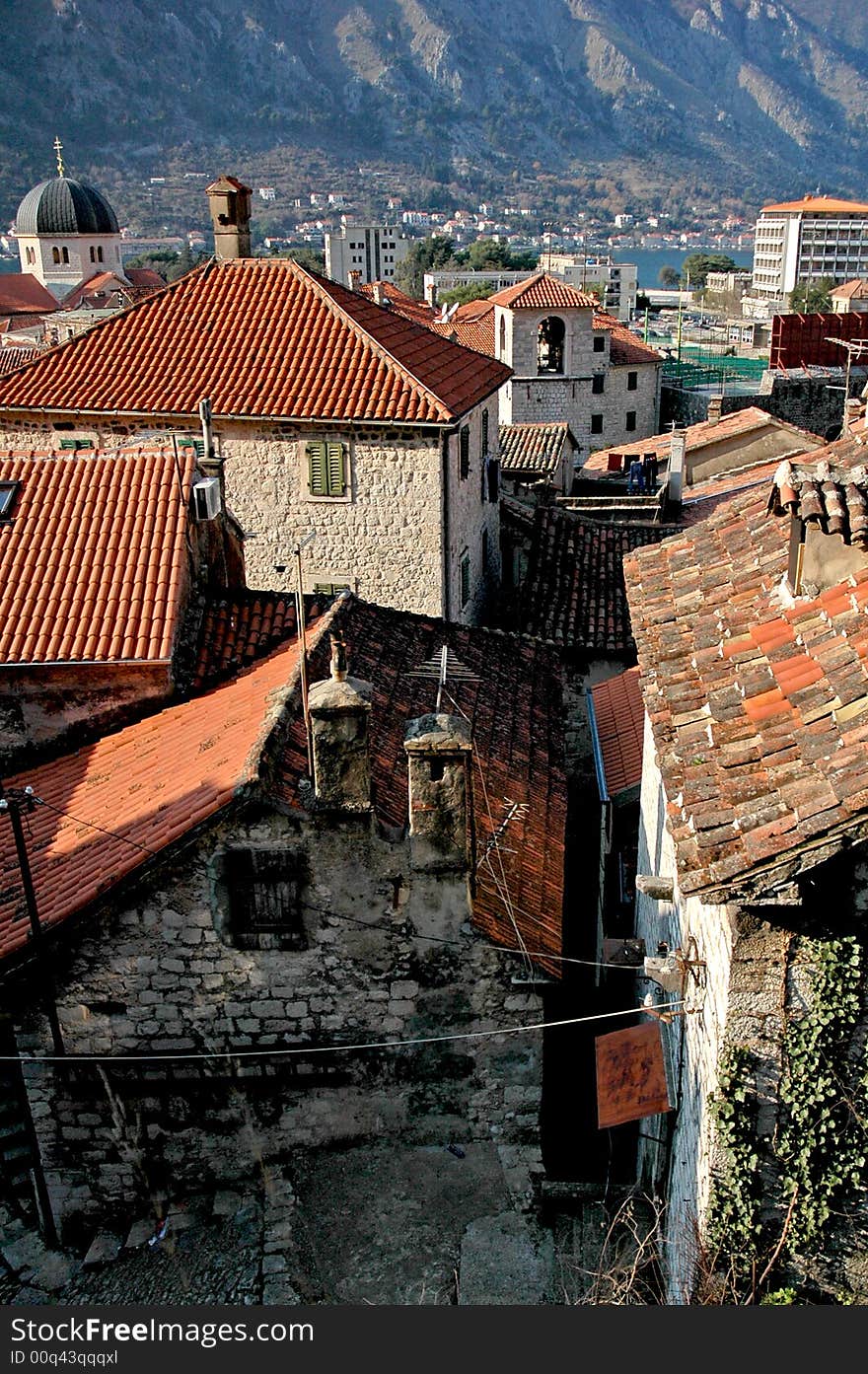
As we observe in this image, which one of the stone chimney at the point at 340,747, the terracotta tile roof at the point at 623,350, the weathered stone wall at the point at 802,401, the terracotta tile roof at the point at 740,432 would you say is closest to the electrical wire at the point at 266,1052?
the stone chimney at the point at 340,747

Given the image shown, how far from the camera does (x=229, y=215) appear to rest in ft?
89.0

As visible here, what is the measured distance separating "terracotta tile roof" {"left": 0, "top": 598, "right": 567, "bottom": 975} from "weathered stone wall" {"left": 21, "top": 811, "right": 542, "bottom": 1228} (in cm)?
43

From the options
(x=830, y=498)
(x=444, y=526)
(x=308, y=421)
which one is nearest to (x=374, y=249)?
(x=308, y=421)

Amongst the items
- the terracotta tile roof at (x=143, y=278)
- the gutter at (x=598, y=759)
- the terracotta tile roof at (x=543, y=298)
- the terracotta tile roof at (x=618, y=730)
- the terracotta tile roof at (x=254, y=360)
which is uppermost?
the terracotta tile roof at (x=143, y=278)

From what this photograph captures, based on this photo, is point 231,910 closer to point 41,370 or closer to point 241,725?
point 241,725

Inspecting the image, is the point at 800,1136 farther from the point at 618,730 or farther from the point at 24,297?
the point at 24,297

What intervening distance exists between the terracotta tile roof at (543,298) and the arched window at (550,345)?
3.38 feet

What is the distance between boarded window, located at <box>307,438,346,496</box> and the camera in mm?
23125

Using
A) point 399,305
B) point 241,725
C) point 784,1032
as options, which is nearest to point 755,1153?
point 784,1032

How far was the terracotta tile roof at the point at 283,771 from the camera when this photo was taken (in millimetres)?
12188

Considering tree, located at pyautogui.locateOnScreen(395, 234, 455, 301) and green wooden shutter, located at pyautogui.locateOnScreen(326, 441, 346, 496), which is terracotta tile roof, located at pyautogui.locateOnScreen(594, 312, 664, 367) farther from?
tree, located at pyautogui.locateOnScreen(395, 234, 455, 301)

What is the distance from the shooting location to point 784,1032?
8.02m

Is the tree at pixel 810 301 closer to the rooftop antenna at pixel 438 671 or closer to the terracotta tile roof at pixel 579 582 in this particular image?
the terracotta tile roof at pixel 579 582

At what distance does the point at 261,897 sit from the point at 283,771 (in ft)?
3.93
